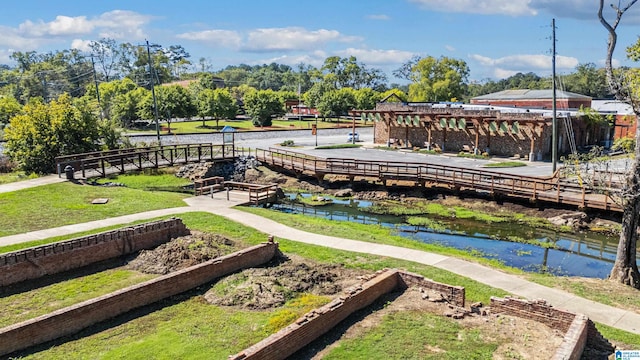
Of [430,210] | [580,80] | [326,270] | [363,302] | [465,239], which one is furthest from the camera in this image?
[580,80]

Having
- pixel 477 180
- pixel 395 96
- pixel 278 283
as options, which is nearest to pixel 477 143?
pixel 477 180

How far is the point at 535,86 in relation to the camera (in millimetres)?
122000

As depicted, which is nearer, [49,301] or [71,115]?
[49,301]

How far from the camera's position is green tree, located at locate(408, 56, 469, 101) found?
92.6 meters

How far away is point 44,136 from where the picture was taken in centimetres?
3444

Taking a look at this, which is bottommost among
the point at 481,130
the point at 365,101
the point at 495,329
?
the point at 495,329

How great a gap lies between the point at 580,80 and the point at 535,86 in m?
20.4

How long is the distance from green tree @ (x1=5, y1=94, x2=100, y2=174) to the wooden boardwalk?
15.3 meters

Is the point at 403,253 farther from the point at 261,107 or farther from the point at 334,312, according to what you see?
the point at 261,107

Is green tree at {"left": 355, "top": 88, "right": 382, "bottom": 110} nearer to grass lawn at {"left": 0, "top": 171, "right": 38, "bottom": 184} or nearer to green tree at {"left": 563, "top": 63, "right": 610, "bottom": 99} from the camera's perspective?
green tree at {"left": 563, "top": 63, "right": 610, "bottom": 99}

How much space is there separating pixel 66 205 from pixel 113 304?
560 inches

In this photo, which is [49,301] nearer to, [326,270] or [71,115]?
[326,270]

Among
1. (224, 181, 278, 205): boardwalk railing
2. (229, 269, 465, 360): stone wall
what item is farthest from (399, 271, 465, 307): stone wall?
(224, 181, 278, 205): boardwalk railing

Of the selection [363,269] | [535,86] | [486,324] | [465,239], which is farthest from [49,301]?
[535,86]
